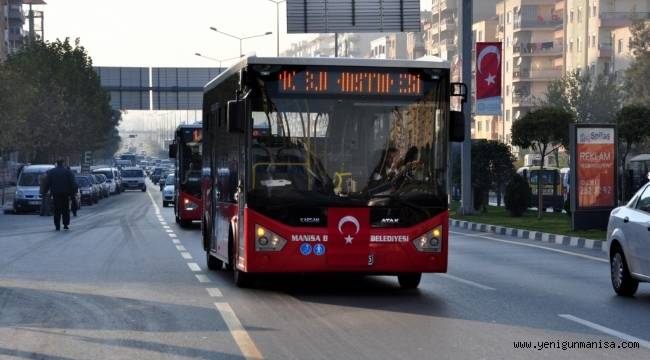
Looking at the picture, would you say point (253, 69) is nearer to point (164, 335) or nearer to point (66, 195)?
point (164, 335)

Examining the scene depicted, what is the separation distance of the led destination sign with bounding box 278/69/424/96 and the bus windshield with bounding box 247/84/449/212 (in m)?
0.11

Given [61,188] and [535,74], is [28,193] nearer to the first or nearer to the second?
[61,188]

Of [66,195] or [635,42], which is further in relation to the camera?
[635,42]

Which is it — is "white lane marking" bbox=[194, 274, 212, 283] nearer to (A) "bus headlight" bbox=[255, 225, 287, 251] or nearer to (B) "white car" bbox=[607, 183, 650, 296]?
(A) "bus headlight" bbox=[255, 225, 287, 251]

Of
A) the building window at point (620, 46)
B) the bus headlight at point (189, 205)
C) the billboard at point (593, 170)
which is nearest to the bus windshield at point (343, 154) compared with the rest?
the billboard at point (593, 170)

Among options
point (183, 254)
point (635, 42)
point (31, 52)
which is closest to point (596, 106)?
point (635, 42)

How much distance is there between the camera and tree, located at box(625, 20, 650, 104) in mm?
86125

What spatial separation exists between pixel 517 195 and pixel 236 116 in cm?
2650

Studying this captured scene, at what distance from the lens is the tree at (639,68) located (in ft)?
283

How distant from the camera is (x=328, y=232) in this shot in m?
14.8

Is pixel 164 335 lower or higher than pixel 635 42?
lower

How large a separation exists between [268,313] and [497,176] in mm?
31538

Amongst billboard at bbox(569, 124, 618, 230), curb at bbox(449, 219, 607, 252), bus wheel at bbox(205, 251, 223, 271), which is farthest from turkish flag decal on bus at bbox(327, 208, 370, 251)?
billboard at bbox(569, 124, 618, 230)

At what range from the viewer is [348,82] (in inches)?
597
